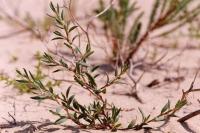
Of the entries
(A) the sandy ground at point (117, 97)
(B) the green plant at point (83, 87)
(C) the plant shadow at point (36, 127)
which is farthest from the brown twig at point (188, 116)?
(C) the plant shadow at point (36, 127)

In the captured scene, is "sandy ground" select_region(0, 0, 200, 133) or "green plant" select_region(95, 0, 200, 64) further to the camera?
"green plant" select_region(95, 0, 200, 64)

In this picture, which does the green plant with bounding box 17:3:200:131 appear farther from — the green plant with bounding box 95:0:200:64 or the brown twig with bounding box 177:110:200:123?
the green plant with bounding box 95:0:200:64

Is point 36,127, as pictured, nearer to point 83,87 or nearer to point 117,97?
point 83,87

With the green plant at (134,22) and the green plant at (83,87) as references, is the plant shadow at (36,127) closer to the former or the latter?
the green plant at (83,87)

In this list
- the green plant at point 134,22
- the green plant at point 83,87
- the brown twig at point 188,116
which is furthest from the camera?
the green plant at point 134,22

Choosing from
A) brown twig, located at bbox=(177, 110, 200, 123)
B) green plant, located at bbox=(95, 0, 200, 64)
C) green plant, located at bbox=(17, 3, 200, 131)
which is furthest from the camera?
green plant, located at bbox=(95, 0, 200, 64)

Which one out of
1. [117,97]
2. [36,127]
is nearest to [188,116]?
[117,97]

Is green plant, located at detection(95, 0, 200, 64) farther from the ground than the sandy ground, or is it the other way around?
green plant, located at detection(95, 0, 200, 64)

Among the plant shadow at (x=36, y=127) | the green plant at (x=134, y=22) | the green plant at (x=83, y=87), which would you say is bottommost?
the plant shadow at (x=36, y=127)

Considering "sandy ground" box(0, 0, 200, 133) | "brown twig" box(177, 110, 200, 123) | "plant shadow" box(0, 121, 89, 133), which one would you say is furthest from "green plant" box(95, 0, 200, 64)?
"plant shadow" box(0, 121, 89, 133)
